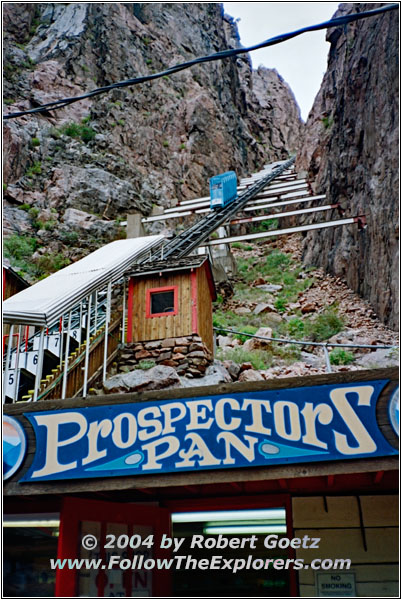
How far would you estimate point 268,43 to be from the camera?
5.74 m

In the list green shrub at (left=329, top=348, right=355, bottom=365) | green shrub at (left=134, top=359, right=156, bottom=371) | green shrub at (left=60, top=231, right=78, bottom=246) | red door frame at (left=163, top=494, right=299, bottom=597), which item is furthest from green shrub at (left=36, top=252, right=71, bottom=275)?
red door frame at (left=163, top=494, right=299, bottom=597)

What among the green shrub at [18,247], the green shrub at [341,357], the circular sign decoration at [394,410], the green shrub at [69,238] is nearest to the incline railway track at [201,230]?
the green shrub at [341,357]

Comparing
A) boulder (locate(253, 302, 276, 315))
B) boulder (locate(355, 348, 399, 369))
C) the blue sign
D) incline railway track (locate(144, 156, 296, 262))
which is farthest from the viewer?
boulder (locate(253, 302, 276, 315))

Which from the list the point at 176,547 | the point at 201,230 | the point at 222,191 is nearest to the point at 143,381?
the point at 176,547

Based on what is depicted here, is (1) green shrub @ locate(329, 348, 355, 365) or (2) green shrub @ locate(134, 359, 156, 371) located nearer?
(2) green shrub @ locate(134, 359, 156, 371)

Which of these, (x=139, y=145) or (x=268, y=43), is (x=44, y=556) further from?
(x=139, y=145)

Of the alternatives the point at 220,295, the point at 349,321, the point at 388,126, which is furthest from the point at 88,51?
the point at 349,321

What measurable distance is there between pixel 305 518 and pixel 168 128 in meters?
39.5

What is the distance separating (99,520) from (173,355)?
272 inches

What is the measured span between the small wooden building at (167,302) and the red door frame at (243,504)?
20.8 ft

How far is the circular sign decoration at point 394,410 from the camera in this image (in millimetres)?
4957

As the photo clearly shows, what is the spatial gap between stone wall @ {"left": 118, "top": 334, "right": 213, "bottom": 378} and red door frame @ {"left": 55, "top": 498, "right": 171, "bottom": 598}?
19.3ft

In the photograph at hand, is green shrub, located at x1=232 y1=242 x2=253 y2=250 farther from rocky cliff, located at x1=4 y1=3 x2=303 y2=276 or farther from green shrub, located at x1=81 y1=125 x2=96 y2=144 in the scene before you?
→ green shrub, located at x1=81 y1=125 x2=96 y2=144

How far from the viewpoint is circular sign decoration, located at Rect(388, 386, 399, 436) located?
16.3 feet
